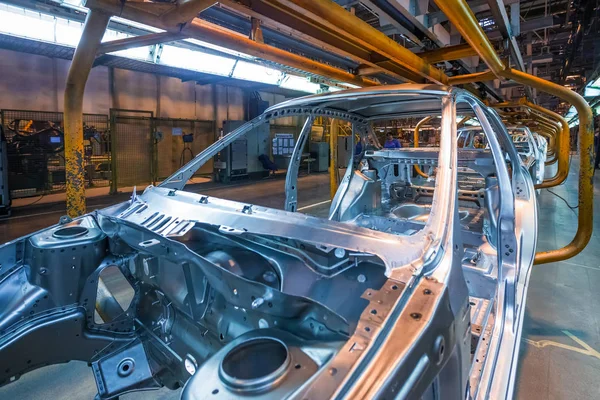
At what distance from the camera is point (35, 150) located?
7105 mm

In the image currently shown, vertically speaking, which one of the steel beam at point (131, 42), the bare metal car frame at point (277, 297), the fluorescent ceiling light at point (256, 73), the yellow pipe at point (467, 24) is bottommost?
the bare metal car frame at point (277, 297)

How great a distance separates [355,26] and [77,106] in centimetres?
232

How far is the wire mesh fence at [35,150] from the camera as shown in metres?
6.85

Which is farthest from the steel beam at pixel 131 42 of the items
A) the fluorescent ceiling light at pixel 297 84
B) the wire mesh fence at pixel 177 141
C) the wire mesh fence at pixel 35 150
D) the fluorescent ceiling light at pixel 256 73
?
the wire mesh fence at pixel 177 141

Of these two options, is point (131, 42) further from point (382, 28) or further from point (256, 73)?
point (256, 73)

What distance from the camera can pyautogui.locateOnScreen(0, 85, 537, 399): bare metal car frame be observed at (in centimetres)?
88

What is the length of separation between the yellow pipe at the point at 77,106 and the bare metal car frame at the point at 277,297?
1.23 metres

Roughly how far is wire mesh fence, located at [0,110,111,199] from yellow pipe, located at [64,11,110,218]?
523 cm

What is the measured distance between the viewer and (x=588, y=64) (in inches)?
294

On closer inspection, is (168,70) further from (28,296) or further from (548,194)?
(548,194)

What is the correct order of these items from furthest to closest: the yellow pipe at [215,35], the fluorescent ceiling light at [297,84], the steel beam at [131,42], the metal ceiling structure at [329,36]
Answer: the fluorescent ceiling light at [297,84] → the steel beam at [131,42] → the metal ceiling structure at [329,36] → the yellow pipe at [215,35]

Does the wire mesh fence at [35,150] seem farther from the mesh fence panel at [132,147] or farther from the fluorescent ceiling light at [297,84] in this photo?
the fluorescent ceiling light at [297,84]

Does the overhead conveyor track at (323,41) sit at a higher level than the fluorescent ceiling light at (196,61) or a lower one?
lower

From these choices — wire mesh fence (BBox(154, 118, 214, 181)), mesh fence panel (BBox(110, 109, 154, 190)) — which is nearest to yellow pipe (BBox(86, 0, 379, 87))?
mesh fence panel (BBox(110, 109, 154, 190))
